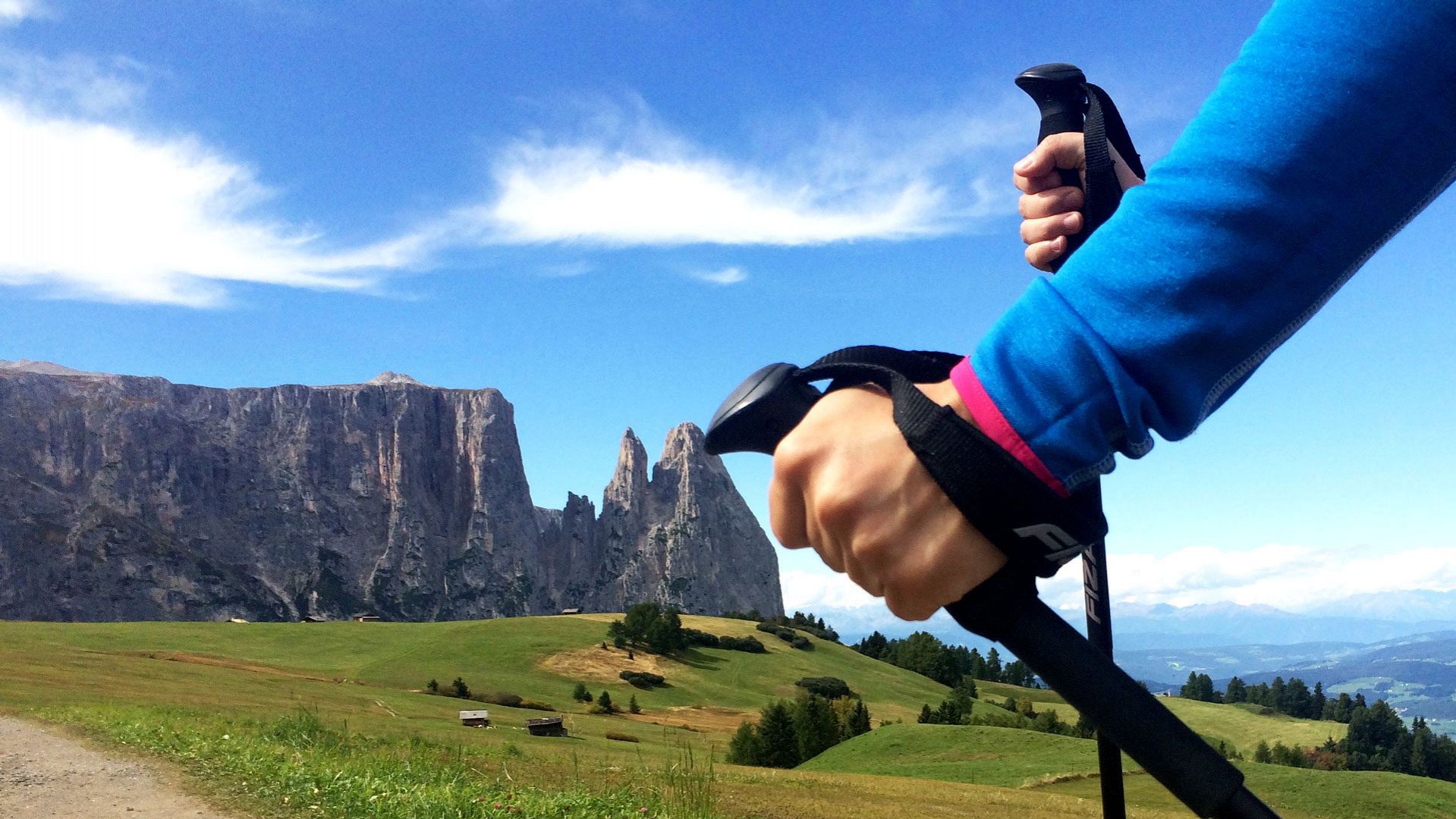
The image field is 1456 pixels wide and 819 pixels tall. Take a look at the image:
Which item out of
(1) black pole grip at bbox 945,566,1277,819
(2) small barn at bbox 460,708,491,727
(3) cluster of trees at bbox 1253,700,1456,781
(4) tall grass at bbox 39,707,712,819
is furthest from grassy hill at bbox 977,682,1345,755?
(1) black pole grip at bbox 945,566,1277,819

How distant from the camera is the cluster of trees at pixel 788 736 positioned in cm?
4006

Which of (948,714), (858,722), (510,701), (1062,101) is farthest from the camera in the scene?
(510,701)

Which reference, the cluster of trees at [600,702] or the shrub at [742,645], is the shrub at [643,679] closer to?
the cluster of trees at [600,702]

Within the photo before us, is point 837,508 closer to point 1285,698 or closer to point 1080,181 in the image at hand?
point 1080,181

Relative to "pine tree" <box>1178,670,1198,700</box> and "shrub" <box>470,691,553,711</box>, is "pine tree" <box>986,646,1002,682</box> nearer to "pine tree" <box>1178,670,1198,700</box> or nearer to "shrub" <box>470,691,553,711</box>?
"pine tree" <box>1178,670,1198,700</box>

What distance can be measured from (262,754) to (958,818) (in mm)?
12018

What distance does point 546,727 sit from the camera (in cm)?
3806

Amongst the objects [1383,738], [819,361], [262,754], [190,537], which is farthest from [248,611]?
[819,361]

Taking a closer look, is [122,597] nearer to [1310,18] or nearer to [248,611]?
[248,611]

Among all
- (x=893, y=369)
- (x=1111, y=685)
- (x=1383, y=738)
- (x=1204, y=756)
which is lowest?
(x=1383, y=738)

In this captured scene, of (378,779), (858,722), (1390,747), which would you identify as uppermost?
(378,779)

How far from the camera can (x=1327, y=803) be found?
2411 cm

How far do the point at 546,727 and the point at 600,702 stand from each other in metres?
27.3

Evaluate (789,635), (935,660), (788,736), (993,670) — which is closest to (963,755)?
(788,736)
